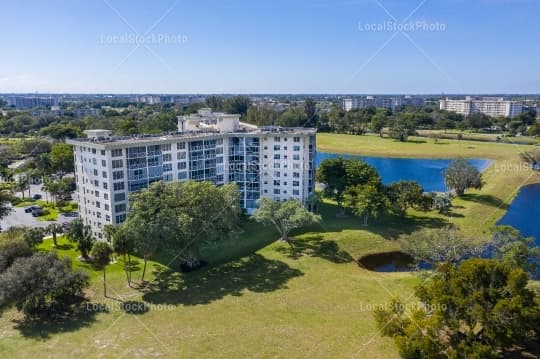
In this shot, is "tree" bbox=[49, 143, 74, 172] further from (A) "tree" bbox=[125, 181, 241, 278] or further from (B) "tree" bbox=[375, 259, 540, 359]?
(B) "tree" bbox=[375, 259, 540, 359]

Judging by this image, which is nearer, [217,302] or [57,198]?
[217,302]

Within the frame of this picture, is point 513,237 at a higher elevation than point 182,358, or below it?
higher

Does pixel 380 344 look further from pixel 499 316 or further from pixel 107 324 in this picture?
pixel 107 324

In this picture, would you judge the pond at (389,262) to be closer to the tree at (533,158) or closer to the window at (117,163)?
the window at (117,163)

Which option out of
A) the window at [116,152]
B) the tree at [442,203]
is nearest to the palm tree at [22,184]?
the window at [116,152]

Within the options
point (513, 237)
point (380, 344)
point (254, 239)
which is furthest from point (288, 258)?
point (513, 237)

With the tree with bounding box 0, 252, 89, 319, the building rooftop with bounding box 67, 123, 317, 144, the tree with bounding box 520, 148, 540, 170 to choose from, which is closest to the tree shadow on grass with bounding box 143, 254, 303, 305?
the tree with bounding box 0, 252, 89, 319

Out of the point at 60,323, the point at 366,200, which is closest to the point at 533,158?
the point at 366,200
